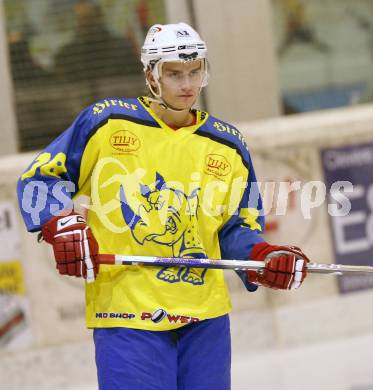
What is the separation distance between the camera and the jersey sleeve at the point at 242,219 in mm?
3699

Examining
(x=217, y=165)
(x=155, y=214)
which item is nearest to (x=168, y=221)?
(x=155, y=214)

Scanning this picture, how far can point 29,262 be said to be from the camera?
20.0 feet

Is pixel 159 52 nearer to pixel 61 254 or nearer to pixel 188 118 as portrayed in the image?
pixel 188 118

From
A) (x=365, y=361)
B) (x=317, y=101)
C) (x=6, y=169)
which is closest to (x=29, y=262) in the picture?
(x=6, y=169)

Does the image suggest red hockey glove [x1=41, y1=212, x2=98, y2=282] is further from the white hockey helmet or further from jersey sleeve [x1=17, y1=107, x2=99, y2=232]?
the white hockey helmet

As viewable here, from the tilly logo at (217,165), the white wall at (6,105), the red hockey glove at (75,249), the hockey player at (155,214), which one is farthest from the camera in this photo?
the white wall at (6,105)

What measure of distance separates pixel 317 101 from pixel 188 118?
5084mm

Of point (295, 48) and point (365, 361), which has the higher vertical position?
point (295, 48)

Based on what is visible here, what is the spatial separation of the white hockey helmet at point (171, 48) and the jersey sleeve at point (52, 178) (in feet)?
0.86

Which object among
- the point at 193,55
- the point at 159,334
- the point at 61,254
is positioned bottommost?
the point at 159,334

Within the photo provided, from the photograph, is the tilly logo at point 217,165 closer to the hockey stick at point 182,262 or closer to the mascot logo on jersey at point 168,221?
the mascot logo on jersey at point 168,221

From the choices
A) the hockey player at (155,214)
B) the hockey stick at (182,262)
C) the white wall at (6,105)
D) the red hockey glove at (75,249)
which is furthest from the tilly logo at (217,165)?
the white wall at (6,105)

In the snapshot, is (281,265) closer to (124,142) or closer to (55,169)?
(124,142)

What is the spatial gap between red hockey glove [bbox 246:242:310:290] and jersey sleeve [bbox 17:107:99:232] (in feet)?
2.02
